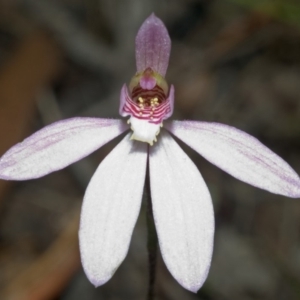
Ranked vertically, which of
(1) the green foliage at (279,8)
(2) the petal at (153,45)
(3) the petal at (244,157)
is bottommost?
(3) the petal at (244,157)

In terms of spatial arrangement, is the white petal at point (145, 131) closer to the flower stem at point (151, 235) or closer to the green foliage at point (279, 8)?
the flower stem at point (151, 235)

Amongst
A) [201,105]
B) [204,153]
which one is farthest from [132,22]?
[204,153]

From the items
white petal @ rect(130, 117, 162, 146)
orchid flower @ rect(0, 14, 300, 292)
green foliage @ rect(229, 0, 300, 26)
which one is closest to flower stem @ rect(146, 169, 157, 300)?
orchid flower @ rect(0, 14, 300, 292)

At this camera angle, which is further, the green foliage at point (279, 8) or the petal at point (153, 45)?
the green foliage at point (279, 8)

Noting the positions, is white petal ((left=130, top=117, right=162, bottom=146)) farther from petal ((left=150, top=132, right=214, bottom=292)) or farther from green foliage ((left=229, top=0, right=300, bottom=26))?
green foliage ((left=229, top=0, right=300, bottom=26))

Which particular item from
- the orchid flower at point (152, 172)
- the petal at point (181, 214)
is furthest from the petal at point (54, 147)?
the petal at point (181, 214)

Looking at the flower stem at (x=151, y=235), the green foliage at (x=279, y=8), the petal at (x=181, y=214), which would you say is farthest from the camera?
the green foliage at (x=279, y=8)

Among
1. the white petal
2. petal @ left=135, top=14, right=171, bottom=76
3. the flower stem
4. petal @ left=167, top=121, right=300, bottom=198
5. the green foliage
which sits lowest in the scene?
the flower stem
